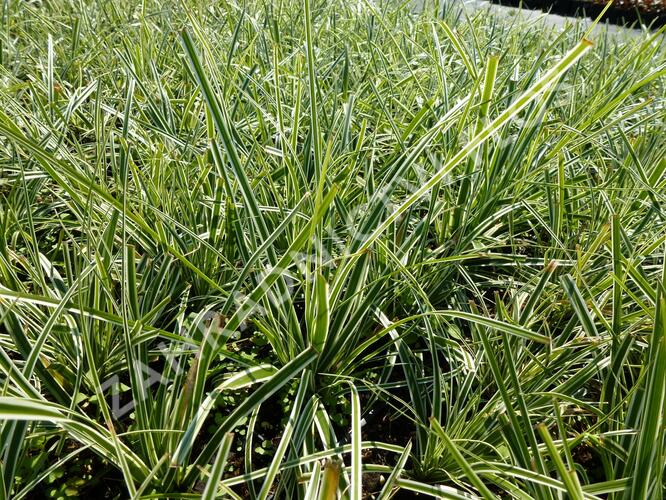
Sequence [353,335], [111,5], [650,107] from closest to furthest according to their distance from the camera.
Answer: [353,335] < [650,107] < [111,5]

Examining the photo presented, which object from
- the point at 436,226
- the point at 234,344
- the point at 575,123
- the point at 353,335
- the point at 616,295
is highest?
the point at 575,123

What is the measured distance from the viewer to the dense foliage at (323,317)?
2.56ft

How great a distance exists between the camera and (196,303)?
125 centimetres

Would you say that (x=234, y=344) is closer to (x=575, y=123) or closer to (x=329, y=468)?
(x=329, y=468)

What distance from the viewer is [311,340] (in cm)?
98

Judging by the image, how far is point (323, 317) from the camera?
920 millimetres

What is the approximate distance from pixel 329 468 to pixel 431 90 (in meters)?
1.53

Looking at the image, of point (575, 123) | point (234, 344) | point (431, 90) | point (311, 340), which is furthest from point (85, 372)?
point (575, 123)

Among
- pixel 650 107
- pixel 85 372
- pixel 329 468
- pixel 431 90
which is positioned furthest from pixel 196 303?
pixel 650 107

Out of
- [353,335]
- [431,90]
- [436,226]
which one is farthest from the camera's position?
[431,90]

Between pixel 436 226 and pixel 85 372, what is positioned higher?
pixel 436 226

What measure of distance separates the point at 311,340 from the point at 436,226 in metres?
0.57

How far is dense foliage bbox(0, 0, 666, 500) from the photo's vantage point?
779mm

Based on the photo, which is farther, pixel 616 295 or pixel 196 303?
pixel 196 303
